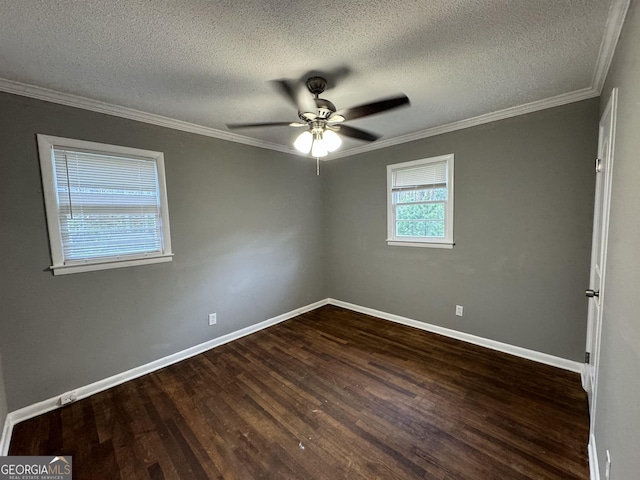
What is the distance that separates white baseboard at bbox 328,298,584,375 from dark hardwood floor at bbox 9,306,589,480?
0.09m

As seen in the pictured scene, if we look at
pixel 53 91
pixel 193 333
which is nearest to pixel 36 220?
pixel 53 91

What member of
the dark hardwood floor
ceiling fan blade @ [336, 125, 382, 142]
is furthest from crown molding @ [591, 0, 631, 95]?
the dark hardwood floor

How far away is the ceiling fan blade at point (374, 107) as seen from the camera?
1.57 m

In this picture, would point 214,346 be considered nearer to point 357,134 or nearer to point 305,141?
point 305,141

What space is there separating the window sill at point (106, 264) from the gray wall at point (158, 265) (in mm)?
52

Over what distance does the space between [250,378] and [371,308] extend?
205cm

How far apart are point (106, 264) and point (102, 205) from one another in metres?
0.51

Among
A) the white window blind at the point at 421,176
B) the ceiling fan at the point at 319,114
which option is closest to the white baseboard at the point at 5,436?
the ceiling fan at the point at 319,114

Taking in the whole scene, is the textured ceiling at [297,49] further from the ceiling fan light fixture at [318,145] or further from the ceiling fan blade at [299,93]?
the ceiling fan light fixture at [318,145]

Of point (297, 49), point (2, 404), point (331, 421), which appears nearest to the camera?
point (297, 49)

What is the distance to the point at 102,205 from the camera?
7.43 ft

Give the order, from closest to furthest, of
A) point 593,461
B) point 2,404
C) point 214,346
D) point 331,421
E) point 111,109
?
1. point 593,461
2. point 2,404
3. point 331,421
4. point 111,109
5. point 214,346

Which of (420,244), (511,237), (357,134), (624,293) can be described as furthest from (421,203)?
(624,293)

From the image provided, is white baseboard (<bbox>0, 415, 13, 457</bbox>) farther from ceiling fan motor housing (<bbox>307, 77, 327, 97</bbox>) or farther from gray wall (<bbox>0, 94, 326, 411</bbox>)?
ceiling fan motor housing (<bbox>307, 77, 327, 97</bbox>)
